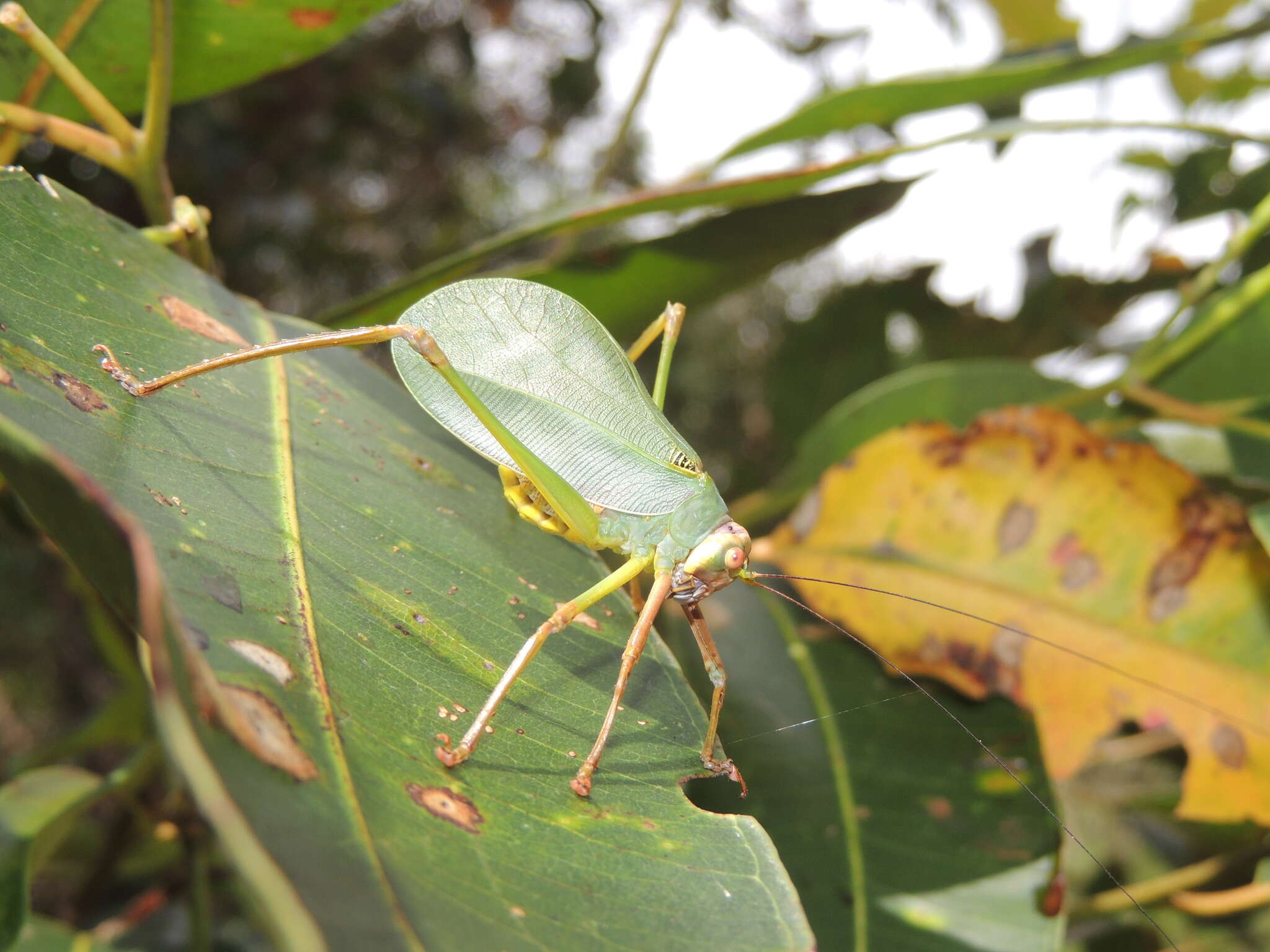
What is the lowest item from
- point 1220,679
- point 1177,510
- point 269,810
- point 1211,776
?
point 269,810

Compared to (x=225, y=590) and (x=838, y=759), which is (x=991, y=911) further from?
(x=225, y=590)

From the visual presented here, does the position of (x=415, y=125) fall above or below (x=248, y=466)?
above

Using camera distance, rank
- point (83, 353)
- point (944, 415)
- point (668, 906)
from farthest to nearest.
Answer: point (944, 415) → point (83, 353) → point (668, 906)

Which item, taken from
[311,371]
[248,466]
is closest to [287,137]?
[311,371]

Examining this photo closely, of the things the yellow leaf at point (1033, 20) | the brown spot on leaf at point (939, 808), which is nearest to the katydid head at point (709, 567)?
the brown spot on leaf at point (939, 808)

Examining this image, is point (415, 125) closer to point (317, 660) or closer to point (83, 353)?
point (83, 353)

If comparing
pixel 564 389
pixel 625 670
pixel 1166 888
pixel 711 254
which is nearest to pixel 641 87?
pixel 711 254

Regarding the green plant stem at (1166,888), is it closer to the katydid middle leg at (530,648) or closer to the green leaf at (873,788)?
the green leaf at (873,788)
